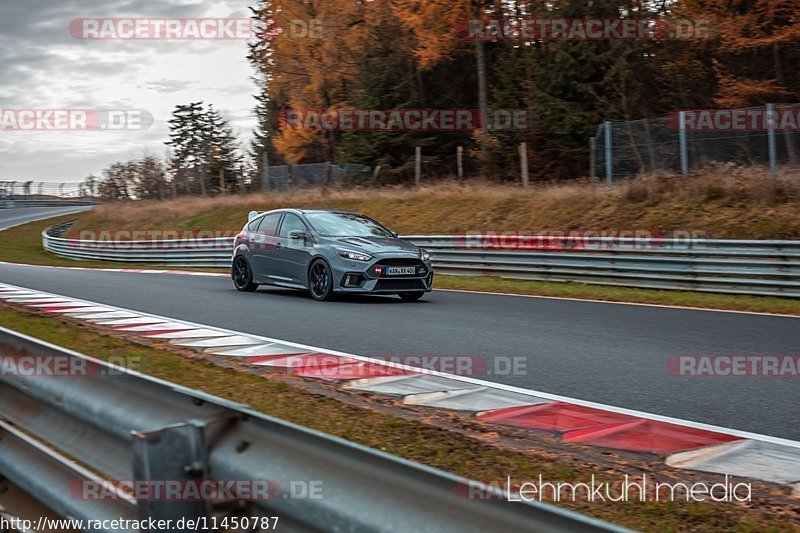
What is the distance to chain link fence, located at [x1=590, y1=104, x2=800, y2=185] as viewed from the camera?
1800cm

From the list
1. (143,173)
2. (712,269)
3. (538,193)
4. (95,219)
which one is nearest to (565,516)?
(712,269)

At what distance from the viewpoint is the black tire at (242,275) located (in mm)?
15148

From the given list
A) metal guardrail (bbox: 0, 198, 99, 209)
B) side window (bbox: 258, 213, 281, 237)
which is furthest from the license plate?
metal guardrail (bbox: 0, 198, 99, 209)

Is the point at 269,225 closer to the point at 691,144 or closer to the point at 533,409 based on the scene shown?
the point at 533,409

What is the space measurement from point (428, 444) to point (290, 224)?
9790mm

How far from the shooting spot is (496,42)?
37.6 m

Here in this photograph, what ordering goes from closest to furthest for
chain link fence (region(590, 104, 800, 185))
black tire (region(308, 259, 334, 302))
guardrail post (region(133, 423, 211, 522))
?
1. guardrail post (region(133, 423, 211, 522))
2. black tire (region(308, 259, 334, 302))
3. chain link fence (region(590, 104, 800, 185))

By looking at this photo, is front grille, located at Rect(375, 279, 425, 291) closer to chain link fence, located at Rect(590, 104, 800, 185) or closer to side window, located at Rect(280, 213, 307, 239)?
side window, located at Rect(280, 213, 307, 239)

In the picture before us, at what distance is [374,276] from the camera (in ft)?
42.0

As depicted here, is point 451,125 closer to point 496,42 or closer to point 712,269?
point 496,42

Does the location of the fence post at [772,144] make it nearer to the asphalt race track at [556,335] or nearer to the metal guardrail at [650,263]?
the metal guardrail at [650,263]

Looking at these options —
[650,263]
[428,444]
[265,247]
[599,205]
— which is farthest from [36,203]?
[428,444]

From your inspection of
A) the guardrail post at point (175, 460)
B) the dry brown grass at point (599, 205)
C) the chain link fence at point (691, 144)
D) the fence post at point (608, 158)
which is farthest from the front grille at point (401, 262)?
the guardrail post at point (175, 460)

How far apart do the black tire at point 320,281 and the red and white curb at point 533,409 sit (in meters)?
3.74
